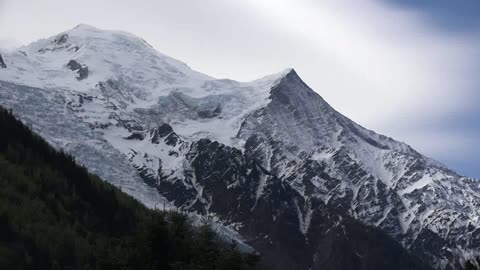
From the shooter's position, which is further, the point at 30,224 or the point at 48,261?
the point at 30,224

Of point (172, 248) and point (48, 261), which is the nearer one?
point (172, 248)

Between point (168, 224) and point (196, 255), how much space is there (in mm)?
3431

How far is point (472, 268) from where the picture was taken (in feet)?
330

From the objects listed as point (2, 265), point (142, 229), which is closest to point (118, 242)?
point (142, 229)

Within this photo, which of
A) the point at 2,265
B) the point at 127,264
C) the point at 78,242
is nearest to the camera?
the point at 127,264

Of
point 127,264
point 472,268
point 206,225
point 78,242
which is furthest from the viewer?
point 78,242

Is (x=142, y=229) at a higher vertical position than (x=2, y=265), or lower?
higher

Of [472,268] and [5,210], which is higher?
[472,268]

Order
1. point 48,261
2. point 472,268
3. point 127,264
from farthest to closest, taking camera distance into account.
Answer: point 48,261 < point 472,268 < point 127,264

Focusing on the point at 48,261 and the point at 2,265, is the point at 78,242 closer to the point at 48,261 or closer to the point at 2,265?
the point at 48,261

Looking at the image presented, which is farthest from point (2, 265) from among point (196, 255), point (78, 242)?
point (196, 255)

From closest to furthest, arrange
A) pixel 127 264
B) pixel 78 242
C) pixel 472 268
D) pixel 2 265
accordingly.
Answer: pixel 127 264
pixel 472 268
pixel 2 265
pixel 78 242

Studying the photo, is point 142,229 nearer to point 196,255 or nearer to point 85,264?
point 196,255

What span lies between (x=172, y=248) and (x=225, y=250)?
13.8ft
